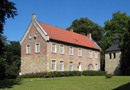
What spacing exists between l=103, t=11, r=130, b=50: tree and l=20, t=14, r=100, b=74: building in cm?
1557

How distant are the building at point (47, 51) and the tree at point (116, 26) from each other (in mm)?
15570

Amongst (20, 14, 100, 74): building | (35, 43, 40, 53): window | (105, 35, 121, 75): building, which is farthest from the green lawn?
(105, 35, 121, 75): building

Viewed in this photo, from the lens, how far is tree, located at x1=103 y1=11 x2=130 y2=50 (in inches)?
1869

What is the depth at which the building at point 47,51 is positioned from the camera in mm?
28656

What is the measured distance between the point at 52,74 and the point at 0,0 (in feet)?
51.5

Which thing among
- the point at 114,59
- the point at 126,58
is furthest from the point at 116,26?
the point at 126,58

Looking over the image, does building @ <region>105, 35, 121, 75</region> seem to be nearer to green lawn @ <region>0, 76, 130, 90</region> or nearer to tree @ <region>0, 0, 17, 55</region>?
green lawn @ <region>0, 76, 130, 90</region>

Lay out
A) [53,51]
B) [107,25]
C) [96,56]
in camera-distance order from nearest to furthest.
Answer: [53,51], [96,56], [107,25]

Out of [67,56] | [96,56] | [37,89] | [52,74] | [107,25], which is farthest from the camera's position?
[107,25]

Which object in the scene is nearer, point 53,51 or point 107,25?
point 53,51

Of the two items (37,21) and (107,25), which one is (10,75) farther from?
(107,25)

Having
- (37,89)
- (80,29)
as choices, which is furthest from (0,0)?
(80,29)

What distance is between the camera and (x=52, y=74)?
27.2 m

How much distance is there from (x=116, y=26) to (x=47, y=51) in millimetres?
27499
